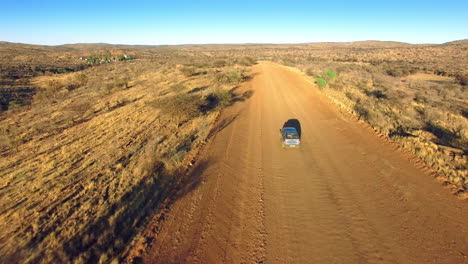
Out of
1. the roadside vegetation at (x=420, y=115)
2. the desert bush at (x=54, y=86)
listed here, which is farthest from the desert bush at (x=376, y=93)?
the desert bush at (x=54, y=86)

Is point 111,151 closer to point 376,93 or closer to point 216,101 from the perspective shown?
point 216,101

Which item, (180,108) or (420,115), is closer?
(420,115)

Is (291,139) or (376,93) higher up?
(376,93)

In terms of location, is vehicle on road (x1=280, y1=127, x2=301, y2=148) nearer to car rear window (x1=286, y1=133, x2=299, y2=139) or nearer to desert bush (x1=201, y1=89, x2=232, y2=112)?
car rear window (x1=286, y1=133, x2=299, y2=139)

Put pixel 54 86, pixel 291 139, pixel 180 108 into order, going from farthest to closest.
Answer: pixel 54 86 < pixel 180 108 < pixel 291 139

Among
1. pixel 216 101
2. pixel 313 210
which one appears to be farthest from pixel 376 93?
pixel 313 210

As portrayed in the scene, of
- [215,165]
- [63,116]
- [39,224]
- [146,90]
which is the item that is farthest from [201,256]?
[146,90]

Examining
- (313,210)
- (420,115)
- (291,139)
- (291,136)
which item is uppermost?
(420,115)
